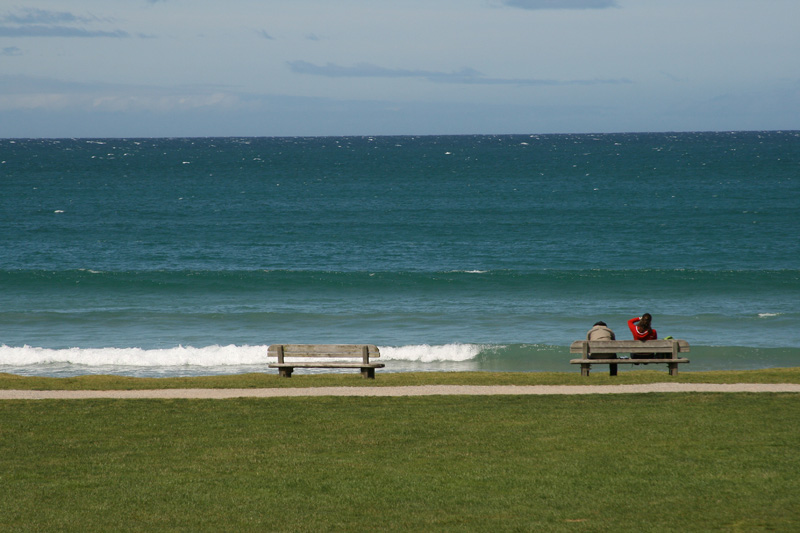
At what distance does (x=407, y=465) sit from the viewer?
1008cm

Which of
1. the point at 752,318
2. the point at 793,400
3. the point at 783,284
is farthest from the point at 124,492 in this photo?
the point at 783,284

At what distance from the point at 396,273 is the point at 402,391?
72.3ft

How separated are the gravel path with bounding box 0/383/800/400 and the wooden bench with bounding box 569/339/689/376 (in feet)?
3.94

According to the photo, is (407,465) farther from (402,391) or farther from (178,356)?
(178,356)

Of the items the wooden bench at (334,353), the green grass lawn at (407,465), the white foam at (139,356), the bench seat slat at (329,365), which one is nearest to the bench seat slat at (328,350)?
the wooden bench at (334,353)

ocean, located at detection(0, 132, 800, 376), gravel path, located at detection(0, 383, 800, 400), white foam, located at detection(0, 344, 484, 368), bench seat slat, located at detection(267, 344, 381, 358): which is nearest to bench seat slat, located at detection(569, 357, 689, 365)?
gravel path, located at detection(0, 383, 800, 400)

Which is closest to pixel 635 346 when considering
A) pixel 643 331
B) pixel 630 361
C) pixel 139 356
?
pixel 630 361

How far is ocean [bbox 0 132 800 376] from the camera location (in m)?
24.3

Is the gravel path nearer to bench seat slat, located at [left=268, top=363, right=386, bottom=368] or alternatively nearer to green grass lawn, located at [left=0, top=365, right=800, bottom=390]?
green grass lawn, located at [left=0, top=365, right=800, bottom=390]

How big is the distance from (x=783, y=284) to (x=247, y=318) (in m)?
20.9

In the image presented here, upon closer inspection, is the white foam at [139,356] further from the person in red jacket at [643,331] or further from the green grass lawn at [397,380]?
the person in red jacket at [643,331]

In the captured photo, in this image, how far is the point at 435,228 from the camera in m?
51.0

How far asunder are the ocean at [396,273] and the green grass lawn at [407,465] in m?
9.22

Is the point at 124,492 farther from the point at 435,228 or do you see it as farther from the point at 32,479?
the point at 435,228
